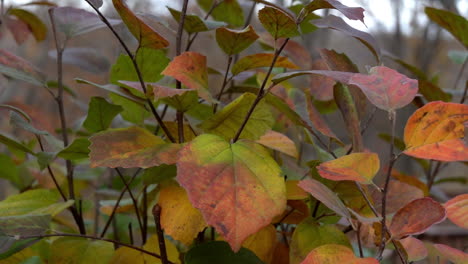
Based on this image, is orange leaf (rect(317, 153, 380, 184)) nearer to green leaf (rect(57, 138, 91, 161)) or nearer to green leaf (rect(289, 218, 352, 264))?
green leaf (rect(289, 218, 352, 264))

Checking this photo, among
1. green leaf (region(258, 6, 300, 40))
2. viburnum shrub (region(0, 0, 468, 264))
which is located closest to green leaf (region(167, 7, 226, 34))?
viburnum shrub (region(0, 0, 468, 264))

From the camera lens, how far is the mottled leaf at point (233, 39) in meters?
0.63

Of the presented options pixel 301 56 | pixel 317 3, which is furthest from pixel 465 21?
pixel 317 3

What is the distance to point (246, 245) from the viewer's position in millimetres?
671

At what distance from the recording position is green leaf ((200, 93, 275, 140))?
607mm

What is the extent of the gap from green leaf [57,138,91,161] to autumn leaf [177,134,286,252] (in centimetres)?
20

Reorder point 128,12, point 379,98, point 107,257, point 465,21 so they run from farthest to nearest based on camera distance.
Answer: point 465,21, point 107,257, point 128,12, point 379,98

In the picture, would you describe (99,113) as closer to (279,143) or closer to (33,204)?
(33,204)

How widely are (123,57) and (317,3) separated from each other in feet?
1.10

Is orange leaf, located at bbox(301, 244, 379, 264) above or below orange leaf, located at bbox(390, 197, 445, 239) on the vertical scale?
below

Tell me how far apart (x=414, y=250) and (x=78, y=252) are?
0.45 m

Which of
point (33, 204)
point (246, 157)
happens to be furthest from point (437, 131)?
point (33, 204)

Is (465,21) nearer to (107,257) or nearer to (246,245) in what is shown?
(246,245)

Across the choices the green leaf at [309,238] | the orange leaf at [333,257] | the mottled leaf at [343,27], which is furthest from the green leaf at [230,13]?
the orange leaf at [333,257]
